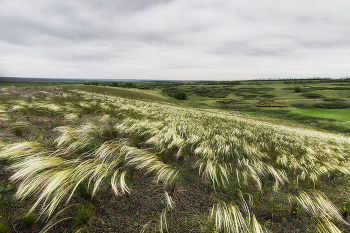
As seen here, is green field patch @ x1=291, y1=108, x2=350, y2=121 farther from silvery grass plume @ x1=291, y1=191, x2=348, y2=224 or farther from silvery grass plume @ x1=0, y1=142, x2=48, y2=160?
silvery grass plume @ x1=0, y1=142, x2=48, y2=160

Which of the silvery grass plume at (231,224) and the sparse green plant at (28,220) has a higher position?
the sparse green plant at (28,220)

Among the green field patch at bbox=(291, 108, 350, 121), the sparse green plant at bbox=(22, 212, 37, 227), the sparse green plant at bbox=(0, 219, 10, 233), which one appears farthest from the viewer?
the green field patch at bbox=(291, 108, 350, 121)

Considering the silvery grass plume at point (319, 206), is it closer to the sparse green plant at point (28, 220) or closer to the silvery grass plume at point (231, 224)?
the silvery grass plume at point (231, 224)

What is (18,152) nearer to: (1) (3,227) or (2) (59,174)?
(2) (59,174)

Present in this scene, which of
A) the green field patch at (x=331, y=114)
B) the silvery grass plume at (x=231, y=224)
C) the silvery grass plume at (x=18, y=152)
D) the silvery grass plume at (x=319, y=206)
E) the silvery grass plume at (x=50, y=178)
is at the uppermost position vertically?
the silvery grass plume at (x=18, y=152)

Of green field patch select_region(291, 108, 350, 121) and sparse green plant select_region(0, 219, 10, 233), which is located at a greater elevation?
sparse green plant select_region(0, 219, 10, 233)

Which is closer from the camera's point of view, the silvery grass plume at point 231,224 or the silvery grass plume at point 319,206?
the silvery grass plume at point 231,224

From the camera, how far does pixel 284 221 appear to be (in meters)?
2.07

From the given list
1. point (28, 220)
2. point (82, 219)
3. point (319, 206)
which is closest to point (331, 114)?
point (319, 206)

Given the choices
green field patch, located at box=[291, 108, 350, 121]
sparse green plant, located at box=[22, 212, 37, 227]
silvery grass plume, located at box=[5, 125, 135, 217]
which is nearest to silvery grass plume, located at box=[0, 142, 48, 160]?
silvery grass plume, located at box=[5, 125, 135, 217]

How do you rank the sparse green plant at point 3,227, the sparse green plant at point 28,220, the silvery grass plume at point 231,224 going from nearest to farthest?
1. the sparse green plant at point 3,227
2. the sparse green plant at point 28,220
3. the silvery grass plume at point 231,224

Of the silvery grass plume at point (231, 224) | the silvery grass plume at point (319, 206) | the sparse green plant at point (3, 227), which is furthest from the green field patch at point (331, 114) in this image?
the sparse green plant at point (3, 227)

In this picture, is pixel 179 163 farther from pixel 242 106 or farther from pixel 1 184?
pixel 242 106

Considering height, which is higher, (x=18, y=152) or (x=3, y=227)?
(x=18, y=152)
